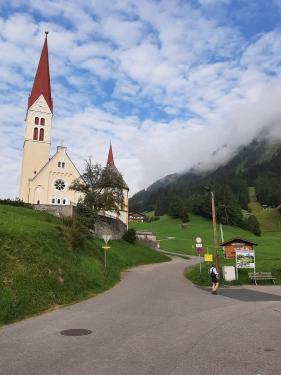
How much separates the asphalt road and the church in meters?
49.5

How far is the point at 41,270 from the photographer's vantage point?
17281mm

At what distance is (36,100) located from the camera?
2854 inches

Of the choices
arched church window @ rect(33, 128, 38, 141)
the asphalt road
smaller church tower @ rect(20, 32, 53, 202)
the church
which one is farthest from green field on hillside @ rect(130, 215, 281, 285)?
the asphalt road

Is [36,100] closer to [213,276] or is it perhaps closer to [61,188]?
[61,188]

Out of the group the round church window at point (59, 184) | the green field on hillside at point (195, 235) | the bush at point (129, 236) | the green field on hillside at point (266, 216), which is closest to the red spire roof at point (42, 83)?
the round church window at point (59, 184)

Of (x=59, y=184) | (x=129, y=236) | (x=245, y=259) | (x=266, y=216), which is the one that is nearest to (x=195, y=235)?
(x=59, y=184)

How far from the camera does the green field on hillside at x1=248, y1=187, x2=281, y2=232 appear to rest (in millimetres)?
132250

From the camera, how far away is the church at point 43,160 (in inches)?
2603

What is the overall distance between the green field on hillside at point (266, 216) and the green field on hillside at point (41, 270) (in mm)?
113379

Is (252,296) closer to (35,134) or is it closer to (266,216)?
(35,134)

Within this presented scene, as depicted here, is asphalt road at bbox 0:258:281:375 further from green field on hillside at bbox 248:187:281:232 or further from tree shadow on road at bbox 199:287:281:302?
green field on hillside at bbox 248:187:281:232

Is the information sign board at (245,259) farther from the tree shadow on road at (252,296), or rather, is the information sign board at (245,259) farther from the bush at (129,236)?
the bush at (129,236)

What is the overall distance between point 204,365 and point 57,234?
17252 mm

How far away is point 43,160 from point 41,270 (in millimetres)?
56401
